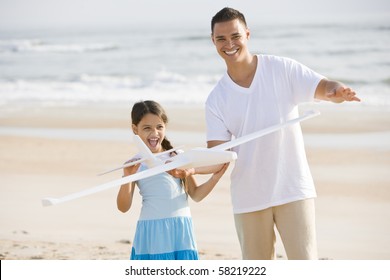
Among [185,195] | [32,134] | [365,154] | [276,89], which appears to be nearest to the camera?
[276,89]

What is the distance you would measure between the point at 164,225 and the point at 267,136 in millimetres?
655

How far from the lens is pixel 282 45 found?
682 inches

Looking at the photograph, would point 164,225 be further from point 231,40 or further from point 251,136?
point 231,40

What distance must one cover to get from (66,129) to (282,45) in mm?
8118

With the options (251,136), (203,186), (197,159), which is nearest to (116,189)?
(203,186)

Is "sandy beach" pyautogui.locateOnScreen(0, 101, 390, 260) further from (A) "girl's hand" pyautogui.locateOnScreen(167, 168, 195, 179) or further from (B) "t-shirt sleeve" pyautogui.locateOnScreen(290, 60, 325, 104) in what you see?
(B) "t-shirt sleeve" pyautogui.locateOnScreen(290, 60, 325, 104)

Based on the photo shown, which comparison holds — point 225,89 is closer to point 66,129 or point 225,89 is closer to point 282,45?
point 66,129

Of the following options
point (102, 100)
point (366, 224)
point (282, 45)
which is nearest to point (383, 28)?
point (282, 45)

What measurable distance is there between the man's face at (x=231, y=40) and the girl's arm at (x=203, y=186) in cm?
50

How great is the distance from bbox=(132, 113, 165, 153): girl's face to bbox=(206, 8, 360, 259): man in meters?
0.29

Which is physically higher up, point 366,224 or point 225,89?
point 225,89

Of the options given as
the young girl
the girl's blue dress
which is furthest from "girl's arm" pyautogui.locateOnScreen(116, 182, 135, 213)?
the girl's blue dress

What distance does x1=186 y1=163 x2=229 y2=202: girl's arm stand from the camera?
3.68 metres

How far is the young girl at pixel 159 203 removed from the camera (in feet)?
12.2
